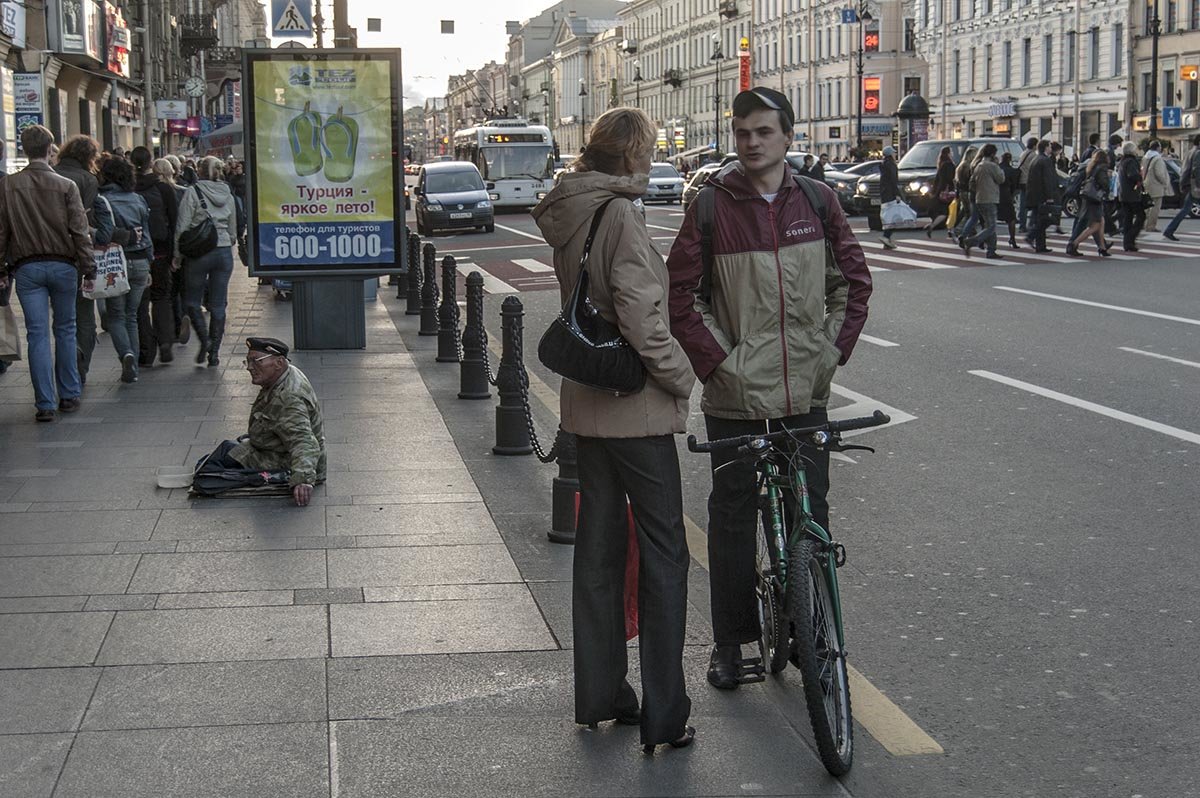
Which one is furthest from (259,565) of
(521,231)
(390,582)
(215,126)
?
(215,126)

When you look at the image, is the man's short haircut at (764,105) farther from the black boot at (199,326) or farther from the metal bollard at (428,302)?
the metal bollard at (428,302)

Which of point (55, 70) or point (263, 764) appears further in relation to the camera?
point (55, 70)

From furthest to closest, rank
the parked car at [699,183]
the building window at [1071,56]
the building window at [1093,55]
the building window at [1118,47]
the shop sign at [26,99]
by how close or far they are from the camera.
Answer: the building window at [1071,56] < the building window at [1093,55] < the building window at [1118,47] < the shop sign at [26,99] < the parked car at [699,183]

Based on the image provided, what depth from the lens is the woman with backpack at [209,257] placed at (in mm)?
13148

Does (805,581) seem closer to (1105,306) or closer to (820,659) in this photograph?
(820,659)

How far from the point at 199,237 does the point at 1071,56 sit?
60018mm

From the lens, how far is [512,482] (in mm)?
8523

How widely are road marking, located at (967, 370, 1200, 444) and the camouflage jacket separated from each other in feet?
16.0

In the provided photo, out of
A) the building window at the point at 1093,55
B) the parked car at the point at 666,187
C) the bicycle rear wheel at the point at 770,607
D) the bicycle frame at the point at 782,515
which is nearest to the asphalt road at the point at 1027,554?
the bicycle rear wheel at the point at 770,607

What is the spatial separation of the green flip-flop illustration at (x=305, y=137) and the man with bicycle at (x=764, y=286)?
10.1 metres

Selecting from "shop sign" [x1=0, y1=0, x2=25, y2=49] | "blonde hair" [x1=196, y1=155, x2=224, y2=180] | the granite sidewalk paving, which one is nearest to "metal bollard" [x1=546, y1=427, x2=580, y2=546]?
the granite sidewalk paving

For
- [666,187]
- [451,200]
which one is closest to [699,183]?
[451,200]

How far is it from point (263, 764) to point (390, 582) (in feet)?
6.54

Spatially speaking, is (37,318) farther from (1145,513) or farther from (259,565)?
(1145,513)
